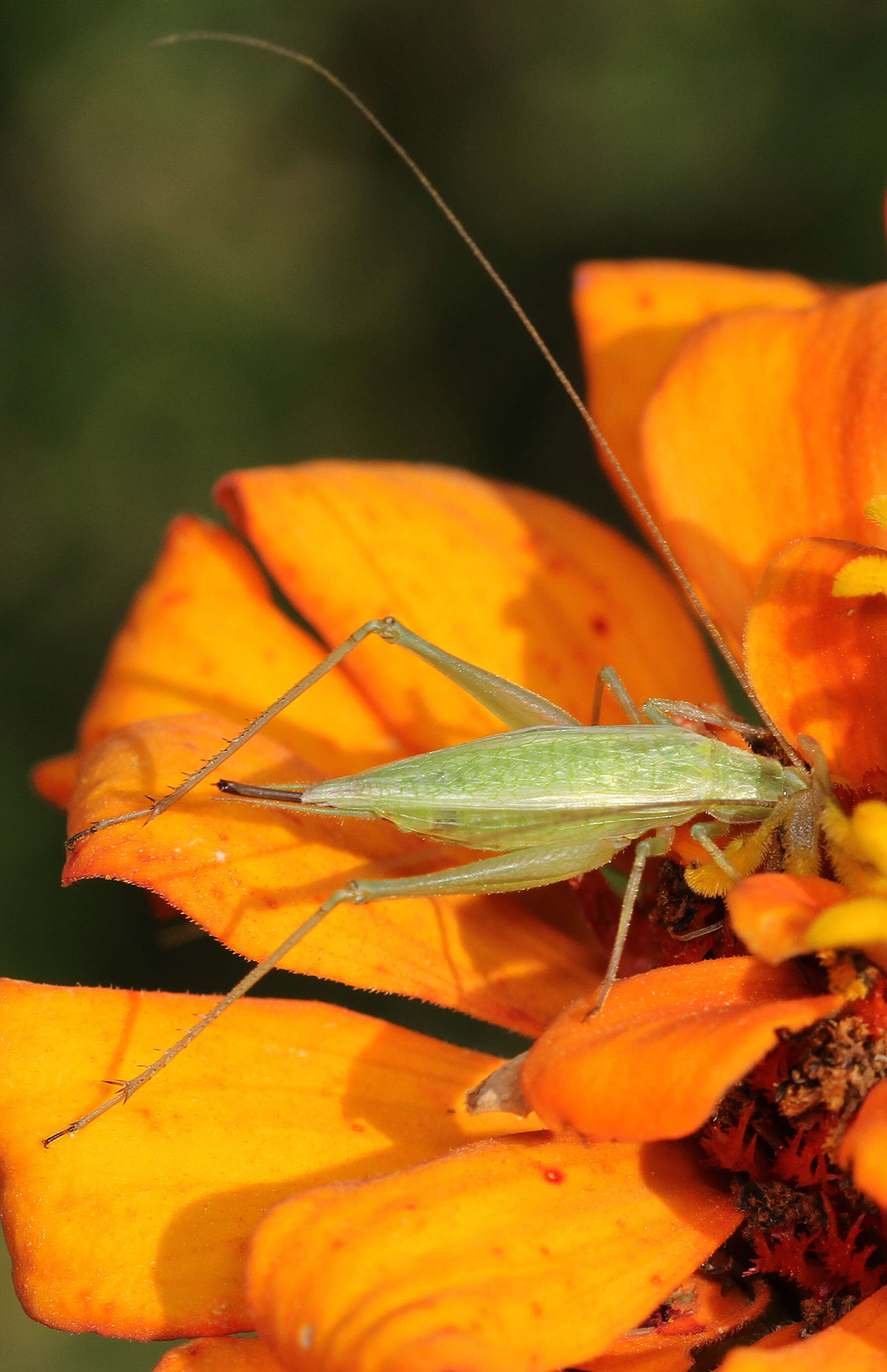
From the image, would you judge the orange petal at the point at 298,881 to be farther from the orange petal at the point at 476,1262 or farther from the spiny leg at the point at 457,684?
the orange petal at the point at 476,1262

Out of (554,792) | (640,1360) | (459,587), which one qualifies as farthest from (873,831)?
(459,587)

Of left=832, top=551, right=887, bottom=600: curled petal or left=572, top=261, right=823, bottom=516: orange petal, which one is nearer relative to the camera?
left=832, top=551, right=887, bottom=600: curled petal

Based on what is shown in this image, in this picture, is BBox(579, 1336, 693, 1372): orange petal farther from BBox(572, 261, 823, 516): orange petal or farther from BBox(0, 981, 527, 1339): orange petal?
BBox(572, 261, 823, 516): orange petal

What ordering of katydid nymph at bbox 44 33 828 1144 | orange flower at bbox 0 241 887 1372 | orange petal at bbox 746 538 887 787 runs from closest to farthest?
1. orange flower at bbox 0 241 887 1372
2. orange petal at bbox 746 538 887 787
3. katydid nymph at bbox 44 33 828 1144

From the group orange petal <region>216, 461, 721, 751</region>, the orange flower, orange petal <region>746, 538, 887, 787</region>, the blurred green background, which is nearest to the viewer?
the orange flower

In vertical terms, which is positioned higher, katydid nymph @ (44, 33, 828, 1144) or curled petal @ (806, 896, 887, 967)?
curled petal @ (806, 896, 887, 967)

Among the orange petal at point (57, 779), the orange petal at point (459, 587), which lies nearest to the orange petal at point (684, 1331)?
the orange petal at point (459, 587)

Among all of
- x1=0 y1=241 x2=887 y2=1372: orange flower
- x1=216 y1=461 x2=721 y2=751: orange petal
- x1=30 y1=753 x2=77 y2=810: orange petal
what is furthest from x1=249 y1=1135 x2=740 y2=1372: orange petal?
x1=30 y1=753 x2=77 y2=810: orange petal

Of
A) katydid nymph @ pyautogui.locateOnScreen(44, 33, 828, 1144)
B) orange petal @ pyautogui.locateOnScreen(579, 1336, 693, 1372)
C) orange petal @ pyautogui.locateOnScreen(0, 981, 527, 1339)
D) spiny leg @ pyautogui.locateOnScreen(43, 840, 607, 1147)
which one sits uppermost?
katydid nymph @ pyautogui.locateOnScreen(44, 33, 828, 1144)
